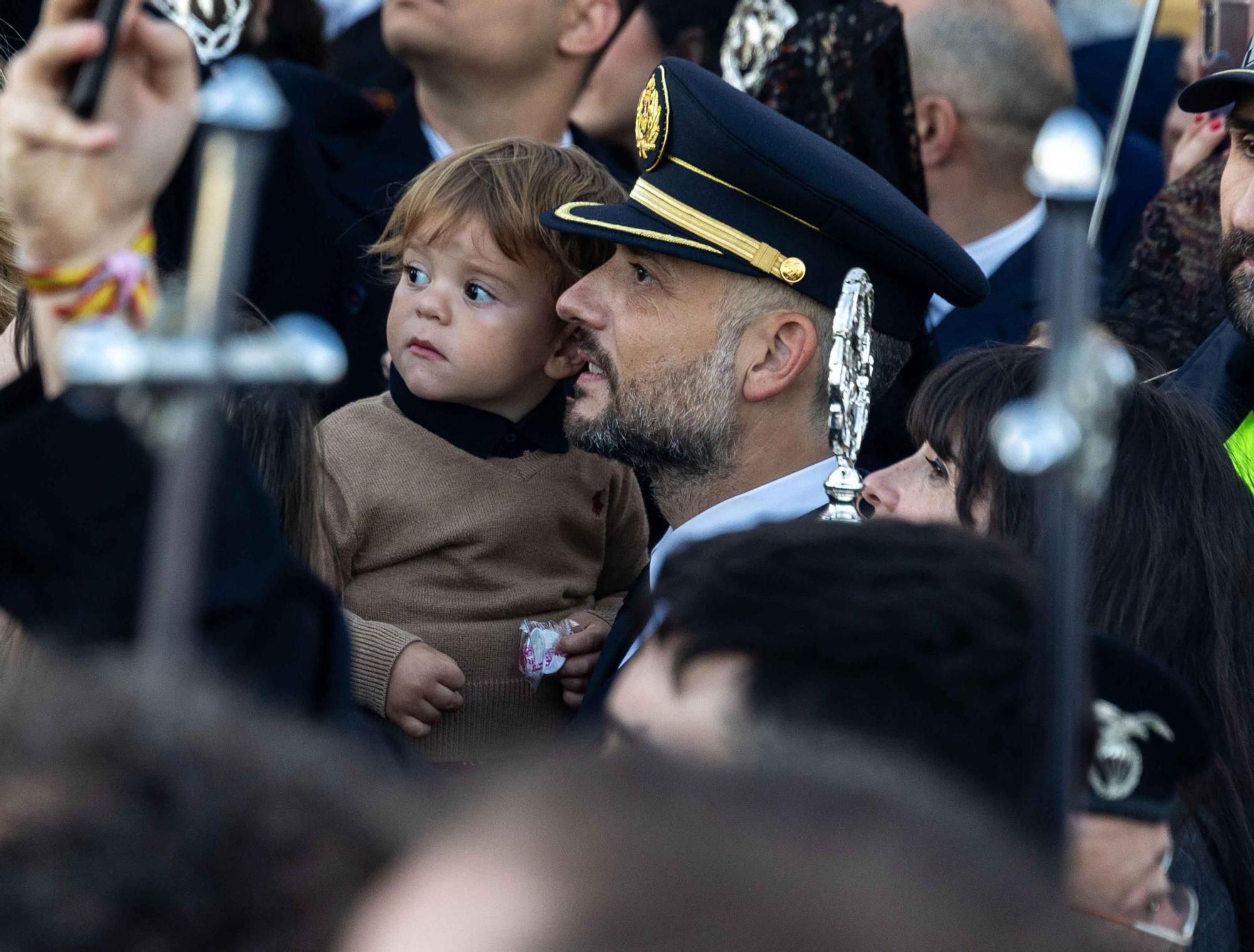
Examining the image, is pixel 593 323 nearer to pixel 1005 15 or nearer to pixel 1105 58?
pixel 1005 15

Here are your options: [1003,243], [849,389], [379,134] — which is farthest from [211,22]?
[849,389]

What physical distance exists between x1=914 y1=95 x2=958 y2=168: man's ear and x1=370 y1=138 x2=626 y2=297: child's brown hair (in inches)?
63.0

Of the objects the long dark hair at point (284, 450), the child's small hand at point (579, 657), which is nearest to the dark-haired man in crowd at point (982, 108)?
the child's small hand at point (579, 657)

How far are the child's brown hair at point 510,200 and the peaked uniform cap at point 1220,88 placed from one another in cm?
114

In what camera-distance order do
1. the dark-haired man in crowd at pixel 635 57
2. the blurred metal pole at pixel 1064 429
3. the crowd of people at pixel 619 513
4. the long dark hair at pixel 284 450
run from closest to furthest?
the crowd of people at pixel 619 513 → the blurred metal pole at pixel 1064 429 → the long dark hair at pixel 284 450 → the dark-haired man in crowd at pixel 635 57

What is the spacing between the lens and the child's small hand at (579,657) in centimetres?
315

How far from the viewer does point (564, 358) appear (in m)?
3.44

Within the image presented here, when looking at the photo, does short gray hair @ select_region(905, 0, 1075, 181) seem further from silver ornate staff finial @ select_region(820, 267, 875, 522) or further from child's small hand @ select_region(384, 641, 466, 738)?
child's small hand @ select_region(384, 641, 466, 738)

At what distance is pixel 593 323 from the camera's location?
3.22 m

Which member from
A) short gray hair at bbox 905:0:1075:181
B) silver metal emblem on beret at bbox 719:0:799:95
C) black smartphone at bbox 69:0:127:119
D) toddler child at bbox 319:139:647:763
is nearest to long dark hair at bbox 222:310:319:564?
toddler child at bbox 319:139:647:763

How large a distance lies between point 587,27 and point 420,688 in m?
2.08

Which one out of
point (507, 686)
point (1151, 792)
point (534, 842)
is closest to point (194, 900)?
point (534, 842)

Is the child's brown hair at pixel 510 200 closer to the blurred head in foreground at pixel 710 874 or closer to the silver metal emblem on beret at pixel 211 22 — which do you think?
the silver metal emblem on beret at pixel 211 22

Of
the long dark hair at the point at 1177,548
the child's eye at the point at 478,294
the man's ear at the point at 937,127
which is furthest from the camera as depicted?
the man's ear at the point at 937,127
